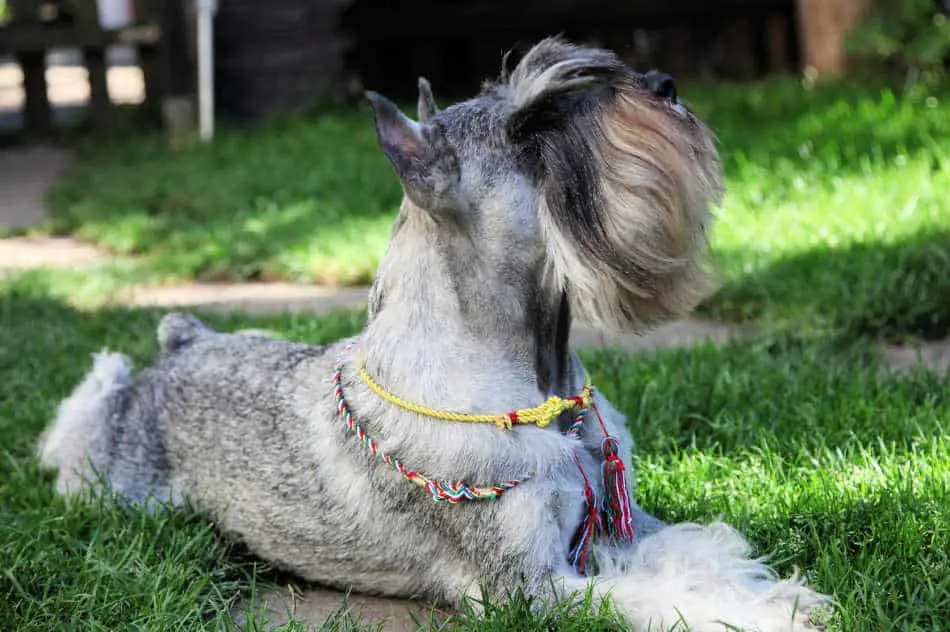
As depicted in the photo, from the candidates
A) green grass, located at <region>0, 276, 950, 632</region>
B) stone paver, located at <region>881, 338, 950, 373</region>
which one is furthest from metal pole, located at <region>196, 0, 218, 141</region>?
stone paver, located at <region>881, 338, 950, 373</region>

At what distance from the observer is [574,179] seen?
285 cm

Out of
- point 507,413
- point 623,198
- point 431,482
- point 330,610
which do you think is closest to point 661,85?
point 623,198

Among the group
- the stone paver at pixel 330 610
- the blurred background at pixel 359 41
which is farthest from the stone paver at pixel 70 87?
the stone paver at pixel 330 610

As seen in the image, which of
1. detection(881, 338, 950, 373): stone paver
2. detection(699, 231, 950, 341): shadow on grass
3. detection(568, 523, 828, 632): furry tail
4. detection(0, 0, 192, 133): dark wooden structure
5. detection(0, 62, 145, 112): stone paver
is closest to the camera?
detection(568, 523, 828, 632): furry tail

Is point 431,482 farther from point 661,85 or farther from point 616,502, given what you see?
point 661,85

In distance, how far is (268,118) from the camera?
12953mm

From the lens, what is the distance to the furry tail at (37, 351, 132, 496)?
13.3ft

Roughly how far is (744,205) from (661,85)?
4553 mm

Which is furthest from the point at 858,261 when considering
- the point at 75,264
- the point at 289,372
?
the point at 75,264

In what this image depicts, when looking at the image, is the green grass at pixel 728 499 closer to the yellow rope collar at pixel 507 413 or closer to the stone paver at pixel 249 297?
the yellow rope collar at pixel 507 413

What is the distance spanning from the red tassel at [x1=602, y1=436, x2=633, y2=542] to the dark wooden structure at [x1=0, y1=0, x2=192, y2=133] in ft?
34.1

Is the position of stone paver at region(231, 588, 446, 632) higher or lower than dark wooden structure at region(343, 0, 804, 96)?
higher

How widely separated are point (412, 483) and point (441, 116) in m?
0.98

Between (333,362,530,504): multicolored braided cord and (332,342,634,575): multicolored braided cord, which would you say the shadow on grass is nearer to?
(332,342,634,575): multicolored braided cord
